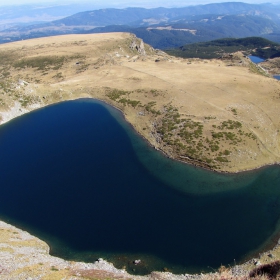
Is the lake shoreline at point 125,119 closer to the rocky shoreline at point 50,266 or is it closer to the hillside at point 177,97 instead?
the hillside at point 177,97

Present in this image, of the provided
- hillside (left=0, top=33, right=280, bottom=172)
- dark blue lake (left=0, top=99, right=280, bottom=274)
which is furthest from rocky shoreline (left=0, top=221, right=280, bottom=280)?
hillside (left=0, top=33, right=280, bottom=172)

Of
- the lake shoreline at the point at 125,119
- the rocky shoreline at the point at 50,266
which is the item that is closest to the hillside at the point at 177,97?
the lake shoreline at the point at 125,119

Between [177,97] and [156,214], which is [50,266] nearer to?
[156,214]

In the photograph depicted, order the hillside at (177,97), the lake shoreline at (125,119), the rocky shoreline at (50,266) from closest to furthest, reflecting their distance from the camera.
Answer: the rocky shoreline at (50,266), the lake shoreline at (125,119), the hillside at (177,97)

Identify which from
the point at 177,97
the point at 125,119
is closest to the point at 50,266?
the point at 125,119

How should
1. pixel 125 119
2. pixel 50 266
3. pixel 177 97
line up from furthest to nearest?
pixel 177 97
pixel 125 119
pixel 50 266

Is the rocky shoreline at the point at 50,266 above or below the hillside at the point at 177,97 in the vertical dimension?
below

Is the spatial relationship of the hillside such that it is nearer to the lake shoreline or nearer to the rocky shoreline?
the lake shoreline

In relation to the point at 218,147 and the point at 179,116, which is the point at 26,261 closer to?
the point at 218,147

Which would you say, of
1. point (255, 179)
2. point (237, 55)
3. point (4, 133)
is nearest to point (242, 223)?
point (255, 179)

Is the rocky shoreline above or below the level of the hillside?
below
